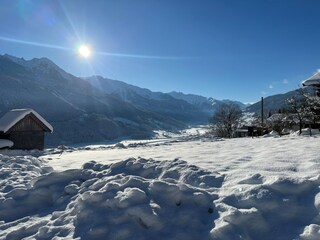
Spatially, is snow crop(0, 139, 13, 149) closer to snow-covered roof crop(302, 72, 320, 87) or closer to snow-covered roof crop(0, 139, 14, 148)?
snow-covered roof crop(0, 139, 14, 148)

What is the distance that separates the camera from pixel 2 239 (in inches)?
204

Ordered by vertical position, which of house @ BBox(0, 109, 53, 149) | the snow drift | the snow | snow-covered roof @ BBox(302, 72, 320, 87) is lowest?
the snow drift

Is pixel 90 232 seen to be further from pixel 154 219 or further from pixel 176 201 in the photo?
pixel 176 201

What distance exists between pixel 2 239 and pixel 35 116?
83.1 ft

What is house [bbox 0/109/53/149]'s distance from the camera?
26844 mm

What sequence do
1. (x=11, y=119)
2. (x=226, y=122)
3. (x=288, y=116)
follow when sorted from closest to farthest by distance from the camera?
(x=11, y=119)
(x=288, y=116)
(x=226, y=122)

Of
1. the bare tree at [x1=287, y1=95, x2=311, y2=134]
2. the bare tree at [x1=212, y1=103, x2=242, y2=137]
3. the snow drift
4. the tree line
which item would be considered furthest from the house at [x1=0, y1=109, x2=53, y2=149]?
the bare tree at [x1=212, y1=103, x2=242, y2=137]

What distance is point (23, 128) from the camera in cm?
2820

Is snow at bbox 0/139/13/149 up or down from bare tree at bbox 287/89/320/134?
down

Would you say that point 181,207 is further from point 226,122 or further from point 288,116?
point 226,122

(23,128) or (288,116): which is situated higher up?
(288,116)

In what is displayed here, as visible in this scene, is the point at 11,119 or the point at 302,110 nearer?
the point at 11,119

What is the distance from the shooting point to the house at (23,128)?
26.8 metres

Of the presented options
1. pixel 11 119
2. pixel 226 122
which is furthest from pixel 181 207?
pixel 226 122
